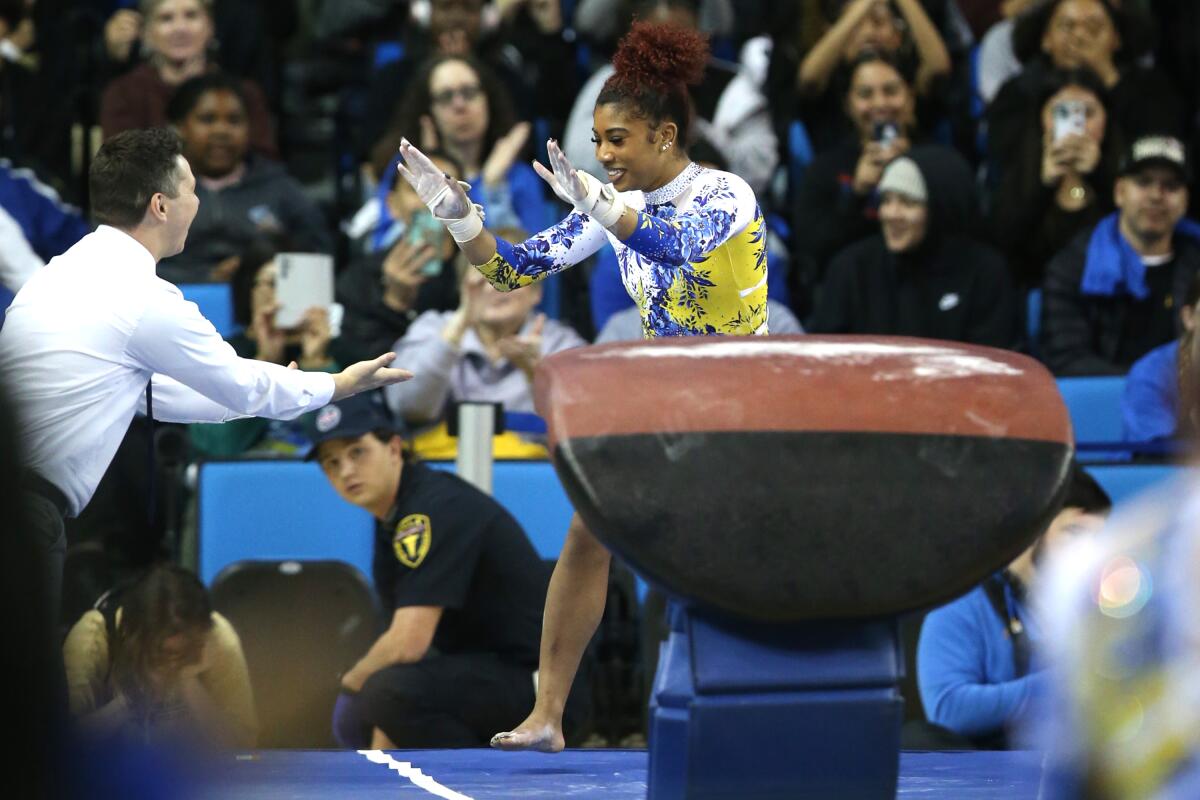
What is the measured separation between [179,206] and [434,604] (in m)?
1.57

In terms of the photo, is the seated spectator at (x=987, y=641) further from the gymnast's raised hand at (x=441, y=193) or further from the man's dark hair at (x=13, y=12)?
the man's dark hair at (x=13, y=12)

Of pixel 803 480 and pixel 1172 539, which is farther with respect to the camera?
pixel 803 480

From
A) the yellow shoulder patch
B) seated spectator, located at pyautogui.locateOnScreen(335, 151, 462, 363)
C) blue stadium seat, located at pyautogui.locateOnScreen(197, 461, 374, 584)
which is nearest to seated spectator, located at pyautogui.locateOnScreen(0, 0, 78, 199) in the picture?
seated spectator, located at pyautogui.locateOnScreen(335, 151, 462, 363)

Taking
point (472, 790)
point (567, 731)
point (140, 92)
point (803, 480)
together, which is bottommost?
point (567, 731)

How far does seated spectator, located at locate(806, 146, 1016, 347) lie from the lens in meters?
7.12

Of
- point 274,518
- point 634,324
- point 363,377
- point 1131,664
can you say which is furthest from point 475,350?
point 1131,664

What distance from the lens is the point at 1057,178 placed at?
7.64 metres

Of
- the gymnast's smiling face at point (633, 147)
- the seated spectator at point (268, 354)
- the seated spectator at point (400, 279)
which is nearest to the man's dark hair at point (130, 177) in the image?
the gymnast's smiling face at point (633, 147)

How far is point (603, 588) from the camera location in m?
4.29

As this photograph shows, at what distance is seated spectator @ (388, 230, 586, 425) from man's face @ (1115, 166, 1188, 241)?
218 centimetres

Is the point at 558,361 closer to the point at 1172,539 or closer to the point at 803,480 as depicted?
the point at 803,480

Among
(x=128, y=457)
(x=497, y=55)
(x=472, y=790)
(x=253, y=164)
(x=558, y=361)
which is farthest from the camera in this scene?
(x=497, y=55)

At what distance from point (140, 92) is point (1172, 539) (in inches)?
250

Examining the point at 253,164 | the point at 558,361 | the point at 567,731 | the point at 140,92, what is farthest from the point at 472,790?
the point at 140,92
